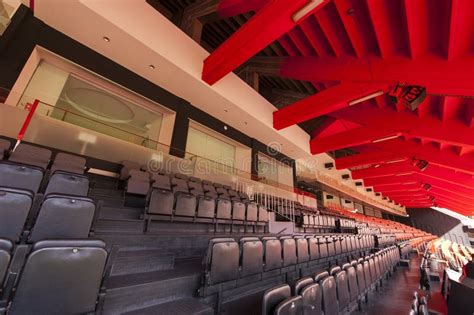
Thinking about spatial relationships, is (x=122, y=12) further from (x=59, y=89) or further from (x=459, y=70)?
(x=459, y=70)

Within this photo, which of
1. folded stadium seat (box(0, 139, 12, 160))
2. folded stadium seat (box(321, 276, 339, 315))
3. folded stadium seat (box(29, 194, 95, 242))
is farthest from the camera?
folded stadium seat (box(0, 139, 12, 160))

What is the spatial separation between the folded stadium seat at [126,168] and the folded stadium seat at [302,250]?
126 inches

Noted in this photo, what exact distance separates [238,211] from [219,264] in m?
1.95

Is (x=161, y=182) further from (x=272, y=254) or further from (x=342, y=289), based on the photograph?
(x=342, y=289)

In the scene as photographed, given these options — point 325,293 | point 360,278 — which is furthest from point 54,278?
point 360,278

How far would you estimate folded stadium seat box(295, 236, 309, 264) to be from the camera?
2931 millimetres

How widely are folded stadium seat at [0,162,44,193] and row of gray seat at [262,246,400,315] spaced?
2358 mm

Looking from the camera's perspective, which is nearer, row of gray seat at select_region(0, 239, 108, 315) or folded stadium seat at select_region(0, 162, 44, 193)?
row of gray seat at select_region(0, 239, 108, 315)

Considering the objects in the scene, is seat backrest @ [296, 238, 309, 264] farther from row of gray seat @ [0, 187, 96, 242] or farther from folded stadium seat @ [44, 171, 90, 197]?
folded stadium seat @ [44, 171, 90, 197]

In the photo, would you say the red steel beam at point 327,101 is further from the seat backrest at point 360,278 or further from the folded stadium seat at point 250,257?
the folded stadium seat at point 250,257

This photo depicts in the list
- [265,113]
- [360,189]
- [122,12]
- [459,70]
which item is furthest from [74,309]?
[360,189]

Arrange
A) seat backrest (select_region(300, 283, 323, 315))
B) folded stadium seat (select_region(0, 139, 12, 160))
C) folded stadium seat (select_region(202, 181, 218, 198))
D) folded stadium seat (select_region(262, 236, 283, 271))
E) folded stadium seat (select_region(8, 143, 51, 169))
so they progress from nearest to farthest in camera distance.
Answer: seat backrest (select_region(300, 283, 323, 315)), folded stadium seat (select_region(262, 236, 283, 271)), folded stadium seat (select_region(0, 139, 12, 160)), folded stadium seat (select_region(8, 143, 51, 169)), folded stadium seat (select_region(202, 181, 218, 198))

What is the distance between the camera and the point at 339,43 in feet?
14.7

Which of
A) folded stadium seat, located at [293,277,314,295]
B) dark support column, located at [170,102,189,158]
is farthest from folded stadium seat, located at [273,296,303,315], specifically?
dark support column, located at [170,102,189,158]
